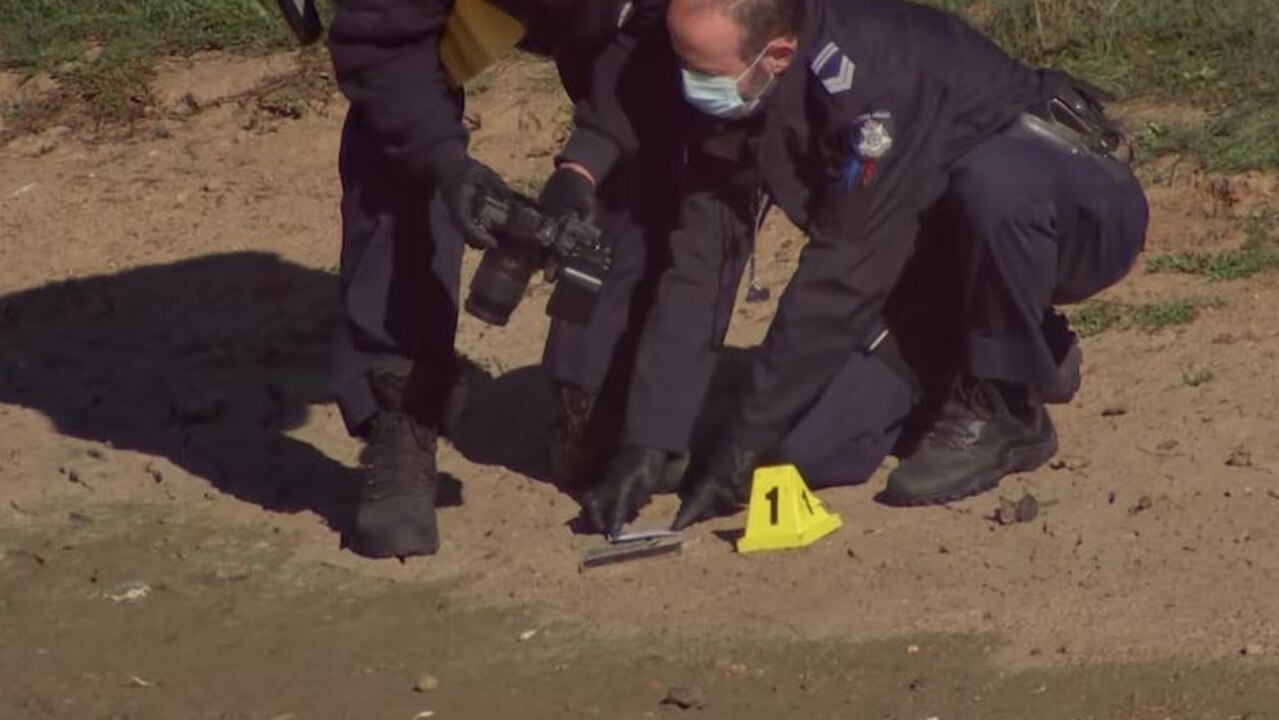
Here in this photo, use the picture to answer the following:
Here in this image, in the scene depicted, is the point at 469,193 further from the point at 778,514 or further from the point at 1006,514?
the point at 1006,514

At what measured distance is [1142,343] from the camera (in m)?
6.93

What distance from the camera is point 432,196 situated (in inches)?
240

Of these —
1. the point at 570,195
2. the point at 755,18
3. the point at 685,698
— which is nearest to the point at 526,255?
the point at 570,195

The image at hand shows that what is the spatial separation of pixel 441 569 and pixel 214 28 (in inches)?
151

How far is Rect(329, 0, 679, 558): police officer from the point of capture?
5.93 meters

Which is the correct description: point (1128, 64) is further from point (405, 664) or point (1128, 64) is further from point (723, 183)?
point (405, 664)

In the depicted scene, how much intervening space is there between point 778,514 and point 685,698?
75cm

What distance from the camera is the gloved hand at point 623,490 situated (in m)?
6.20

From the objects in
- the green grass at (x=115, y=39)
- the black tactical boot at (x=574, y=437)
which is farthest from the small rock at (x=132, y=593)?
the green grass at (x=115, y=39)

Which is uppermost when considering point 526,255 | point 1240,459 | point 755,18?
point 755,18

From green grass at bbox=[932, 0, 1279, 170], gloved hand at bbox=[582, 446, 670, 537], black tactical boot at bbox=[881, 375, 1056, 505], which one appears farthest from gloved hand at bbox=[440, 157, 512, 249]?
green grass at bbox=[932, 0, 1279, 170]

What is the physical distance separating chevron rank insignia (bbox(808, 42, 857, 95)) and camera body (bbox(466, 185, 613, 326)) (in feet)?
1.90

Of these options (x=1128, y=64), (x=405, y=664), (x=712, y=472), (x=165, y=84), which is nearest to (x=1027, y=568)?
(x=712, y=472)

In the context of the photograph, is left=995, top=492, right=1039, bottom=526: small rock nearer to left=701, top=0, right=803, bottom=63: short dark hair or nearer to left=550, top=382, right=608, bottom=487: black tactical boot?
left=550, top=382, right=608, bottom=487: black tactical boot
